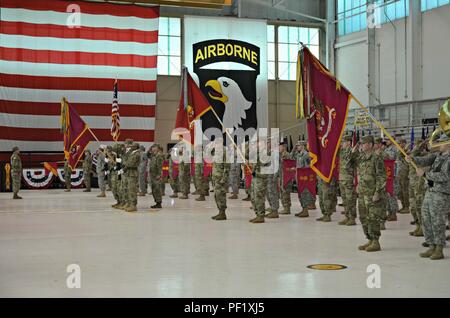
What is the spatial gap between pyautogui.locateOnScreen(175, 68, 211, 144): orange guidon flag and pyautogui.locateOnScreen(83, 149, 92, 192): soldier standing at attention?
23.1ft

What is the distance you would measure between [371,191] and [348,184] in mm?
3126

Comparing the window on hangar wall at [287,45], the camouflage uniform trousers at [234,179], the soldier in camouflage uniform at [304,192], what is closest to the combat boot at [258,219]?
the soldier in camouflage uniform at [304,192]

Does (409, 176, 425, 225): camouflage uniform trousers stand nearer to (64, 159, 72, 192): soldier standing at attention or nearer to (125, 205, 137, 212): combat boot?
(125, 205, 137, 212): combat boot

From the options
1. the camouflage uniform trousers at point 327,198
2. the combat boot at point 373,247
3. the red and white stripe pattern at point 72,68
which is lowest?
the combat boot at point 373,247

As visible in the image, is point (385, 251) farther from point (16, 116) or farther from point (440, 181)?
point (16, 116)

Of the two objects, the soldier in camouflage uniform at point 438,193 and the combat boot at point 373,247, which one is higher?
the soldier in camouflage uniform at point 438,193

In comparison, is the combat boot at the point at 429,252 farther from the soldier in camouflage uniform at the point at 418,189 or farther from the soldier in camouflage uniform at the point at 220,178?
the soldier in camouflage uniform at the point at 220,178

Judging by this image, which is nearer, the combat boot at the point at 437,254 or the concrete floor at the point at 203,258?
the concrete floor at the point at 203,258

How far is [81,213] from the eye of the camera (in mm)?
13695

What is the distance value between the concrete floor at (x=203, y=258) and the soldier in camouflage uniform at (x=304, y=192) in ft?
1.87

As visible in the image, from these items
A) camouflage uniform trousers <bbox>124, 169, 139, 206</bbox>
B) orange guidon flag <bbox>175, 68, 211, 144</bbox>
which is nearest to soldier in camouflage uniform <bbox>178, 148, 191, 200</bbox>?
orange guidon flag <bbox>175, 68, 211, 144</bbox>

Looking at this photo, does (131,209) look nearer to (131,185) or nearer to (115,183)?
(131,185)

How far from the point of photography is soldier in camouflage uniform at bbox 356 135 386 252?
25.7 feet

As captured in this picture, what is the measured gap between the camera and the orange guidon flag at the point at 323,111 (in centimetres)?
893
